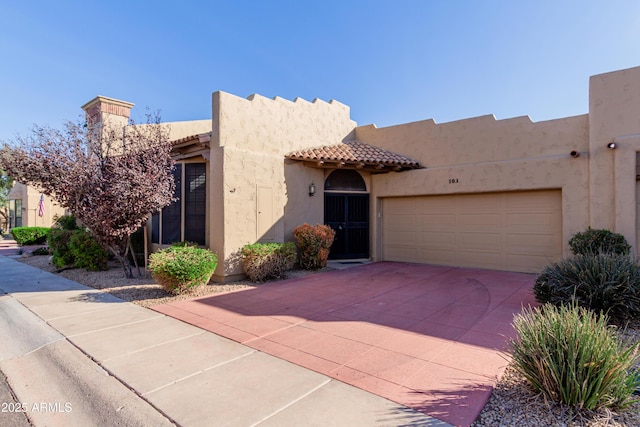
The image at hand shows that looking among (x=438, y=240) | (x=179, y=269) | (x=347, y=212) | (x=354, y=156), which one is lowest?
(x=179, y=269)

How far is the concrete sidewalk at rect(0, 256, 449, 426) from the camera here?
3.07 metres

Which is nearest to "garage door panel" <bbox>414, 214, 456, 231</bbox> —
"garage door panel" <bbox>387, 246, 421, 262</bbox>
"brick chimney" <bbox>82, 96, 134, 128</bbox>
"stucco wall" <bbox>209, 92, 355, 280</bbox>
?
"garage door panel" <bbox>387, 246, 421, 262</bbox>

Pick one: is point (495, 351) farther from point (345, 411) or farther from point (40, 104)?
point (40, 104)

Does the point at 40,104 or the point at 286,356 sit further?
the point at 40,104

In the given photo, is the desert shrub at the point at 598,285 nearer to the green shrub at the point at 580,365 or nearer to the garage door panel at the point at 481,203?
the green shrub at the point at 580,365

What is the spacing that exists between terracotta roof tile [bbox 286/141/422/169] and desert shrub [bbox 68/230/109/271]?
23.3 ft

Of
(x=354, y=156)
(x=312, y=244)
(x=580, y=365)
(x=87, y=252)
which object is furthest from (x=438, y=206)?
(x=87, y=252)

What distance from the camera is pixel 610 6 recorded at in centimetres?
786

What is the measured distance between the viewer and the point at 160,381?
12.2 feet

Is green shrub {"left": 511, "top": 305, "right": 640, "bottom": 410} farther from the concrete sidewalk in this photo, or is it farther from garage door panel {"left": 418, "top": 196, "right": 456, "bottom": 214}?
garage door panel {"left": 418, "top": 196, "right": 456, "bottom": 214}

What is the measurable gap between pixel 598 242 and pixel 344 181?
8.00m

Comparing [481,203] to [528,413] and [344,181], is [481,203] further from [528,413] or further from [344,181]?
[528,413]

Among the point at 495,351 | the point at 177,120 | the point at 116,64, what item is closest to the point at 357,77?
the point at 177,120

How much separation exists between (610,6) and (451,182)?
232 inches
